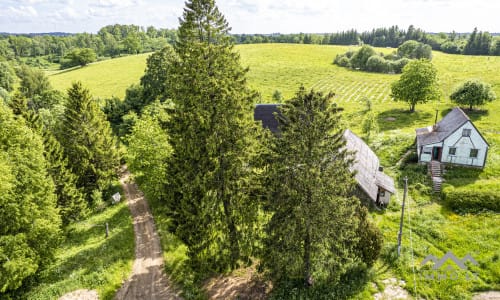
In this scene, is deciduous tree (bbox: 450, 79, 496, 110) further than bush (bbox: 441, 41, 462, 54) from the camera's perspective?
No

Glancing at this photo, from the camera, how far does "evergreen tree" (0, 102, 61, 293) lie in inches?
747

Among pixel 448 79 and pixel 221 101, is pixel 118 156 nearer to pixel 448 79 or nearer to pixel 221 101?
pixel 221 101

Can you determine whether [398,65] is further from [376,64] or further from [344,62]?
[344,62]

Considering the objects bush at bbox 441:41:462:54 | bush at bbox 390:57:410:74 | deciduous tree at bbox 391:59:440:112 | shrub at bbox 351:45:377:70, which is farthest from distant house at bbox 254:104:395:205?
bush at bbox 441:41:462:54

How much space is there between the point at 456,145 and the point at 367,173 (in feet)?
43.7

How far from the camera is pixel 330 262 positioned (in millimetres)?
17172

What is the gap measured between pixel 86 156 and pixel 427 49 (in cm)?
11123

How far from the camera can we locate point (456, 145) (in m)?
34.8

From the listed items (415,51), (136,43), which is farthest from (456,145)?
(136,43)

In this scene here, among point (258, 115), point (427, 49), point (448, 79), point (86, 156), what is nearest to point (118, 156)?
point (86, 156)

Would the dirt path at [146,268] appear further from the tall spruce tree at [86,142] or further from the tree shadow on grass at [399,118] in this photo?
the tree shadow on grass at [399,118]

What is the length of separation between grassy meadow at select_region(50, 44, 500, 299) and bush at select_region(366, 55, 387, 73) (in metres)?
4.20

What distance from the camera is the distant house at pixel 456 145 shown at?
34031mm

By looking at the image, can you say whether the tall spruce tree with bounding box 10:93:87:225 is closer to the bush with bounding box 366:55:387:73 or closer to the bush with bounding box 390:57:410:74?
the bush with bounding box 366:55:387:73
